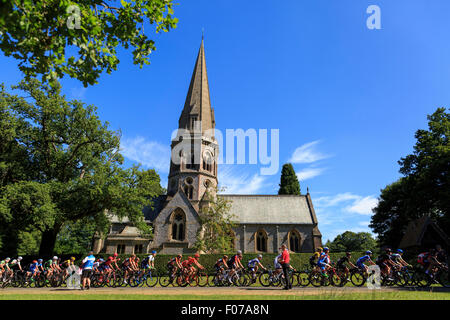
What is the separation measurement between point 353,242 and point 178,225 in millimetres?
69789

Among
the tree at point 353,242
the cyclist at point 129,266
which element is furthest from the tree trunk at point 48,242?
the tree at point 353,242

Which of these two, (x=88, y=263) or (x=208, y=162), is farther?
(x=208, y=162)

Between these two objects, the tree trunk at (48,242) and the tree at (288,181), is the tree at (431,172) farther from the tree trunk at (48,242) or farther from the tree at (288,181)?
the tree trunk at (48,242)

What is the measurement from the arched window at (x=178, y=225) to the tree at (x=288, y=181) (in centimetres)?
3175

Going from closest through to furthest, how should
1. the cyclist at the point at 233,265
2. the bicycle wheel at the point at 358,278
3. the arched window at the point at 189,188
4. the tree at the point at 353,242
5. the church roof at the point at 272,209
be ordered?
the bicycle wheel at the point at 358,278 < the cyclist at the point at 233,265 < the arched window at the point at 189,188 < the church roof at the point at 272,209 < the tree at the point at 353,242

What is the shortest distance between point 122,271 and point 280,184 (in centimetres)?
5197

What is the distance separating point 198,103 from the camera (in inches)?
1874

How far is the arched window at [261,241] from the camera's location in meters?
41.6

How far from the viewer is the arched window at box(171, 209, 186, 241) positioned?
122ft

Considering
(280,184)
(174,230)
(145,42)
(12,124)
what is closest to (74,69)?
(145,42)

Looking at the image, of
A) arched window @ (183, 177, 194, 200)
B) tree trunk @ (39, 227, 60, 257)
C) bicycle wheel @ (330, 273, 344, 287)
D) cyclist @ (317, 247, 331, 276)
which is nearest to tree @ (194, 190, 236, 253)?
arched window @ (183, 177, 194, 200)

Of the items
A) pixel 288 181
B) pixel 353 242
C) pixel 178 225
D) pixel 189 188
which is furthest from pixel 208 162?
pixel 353 242

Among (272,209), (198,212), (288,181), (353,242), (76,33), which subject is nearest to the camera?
(76,33)

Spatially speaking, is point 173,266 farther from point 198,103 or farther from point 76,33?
point 198,103
